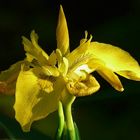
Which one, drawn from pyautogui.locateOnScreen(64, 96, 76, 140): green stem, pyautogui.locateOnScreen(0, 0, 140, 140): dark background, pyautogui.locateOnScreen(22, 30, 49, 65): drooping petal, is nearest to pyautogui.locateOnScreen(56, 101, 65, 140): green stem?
pyautogui.locateOnScreen(64, 96, 76, 140): green stem

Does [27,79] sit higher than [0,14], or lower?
higher

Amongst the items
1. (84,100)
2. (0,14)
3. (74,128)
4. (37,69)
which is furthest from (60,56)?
(0,14)

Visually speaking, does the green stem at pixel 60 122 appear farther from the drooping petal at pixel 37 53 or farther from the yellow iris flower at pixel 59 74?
the drooping petal at pixel 37 53

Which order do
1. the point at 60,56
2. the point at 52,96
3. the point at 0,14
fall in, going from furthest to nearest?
the point at 0,14 < the point at 60,56 < the point at 52,96

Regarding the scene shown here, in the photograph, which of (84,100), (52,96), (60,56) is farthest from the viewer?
(84,100)

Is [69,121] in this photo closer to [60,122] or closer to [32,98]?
[60,122]

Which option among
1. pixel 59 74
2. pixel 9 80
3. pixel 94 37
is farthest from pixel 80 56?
pixel 94 37

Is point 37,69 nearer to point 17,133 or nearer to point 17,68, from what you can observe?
point 17,68

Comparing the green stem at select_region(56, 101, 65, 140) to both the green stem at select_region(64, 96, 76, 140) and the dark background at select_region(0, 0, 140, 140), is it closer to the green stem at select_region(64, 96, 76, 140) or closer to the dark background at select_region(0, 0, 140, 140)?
the green stem at select_region(64, 96, 76, 140)
